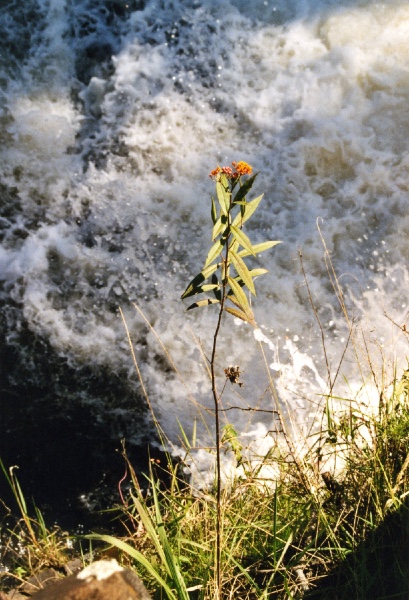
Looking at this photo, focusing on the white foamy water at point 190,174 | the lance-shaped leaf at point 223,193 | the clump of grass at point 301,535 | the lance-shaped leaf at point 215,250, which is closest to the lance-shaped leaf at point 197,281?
the lance-shaped leaf at point 215,250

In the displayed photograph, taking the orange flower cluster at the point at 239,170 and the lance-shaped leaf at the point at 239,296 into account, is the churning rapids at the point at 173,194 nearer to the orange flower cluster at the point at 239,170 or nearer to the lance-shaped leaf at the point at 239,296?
the lance-shaped leaf at the point at 239,296

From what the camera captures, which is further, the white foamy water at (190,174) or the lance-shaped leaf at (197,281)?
the white foamy water at (190,174)

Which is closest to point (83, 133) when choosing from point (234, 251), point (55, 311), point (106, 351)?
point (55, 311)

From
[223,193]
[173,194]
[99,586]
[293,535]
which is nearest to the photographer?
[99,586]

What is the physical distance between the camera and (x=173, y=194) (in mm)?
3709

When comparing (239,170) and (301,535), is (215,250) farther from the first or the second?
(301,535)

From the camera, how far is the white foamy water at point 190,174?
3.26m

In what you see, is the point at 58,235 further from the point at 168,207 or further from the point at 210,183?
Result: the point at 210,183

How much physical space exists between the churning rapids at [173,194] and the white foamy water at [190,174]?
1 centimetres

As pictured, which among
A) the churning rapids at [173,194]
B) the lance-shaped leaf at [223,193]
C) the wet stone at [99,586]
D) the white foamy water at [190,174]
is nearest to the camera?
the wet stone at [99,586]

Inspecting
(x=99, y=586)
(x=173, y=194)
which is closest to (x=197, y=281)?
(x=99, y=586)

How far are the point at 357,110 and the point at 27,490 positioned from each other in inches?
118

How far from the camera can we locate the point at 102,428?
3025 millimetres

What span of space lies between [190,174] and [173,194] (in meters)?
0.19
